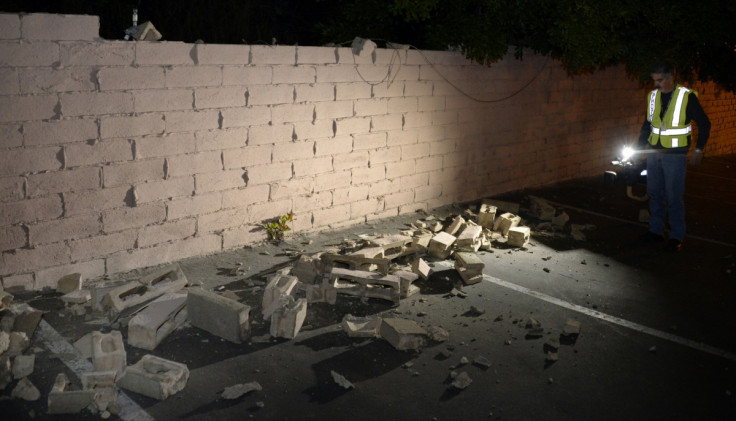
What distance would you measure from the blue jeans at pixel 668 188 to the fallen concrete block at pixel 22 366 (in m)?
7.35

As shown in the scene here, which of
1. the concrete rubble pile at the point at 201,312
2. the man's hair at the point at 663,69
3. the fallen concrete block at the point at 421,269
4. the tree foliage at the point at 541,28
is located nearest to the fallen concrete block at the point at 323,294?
the concrete rubble pile at the point at 201,312

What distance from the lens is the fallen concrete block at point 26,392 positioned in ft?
14.2

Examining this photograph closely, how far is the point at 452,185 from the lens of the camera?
1032 cm

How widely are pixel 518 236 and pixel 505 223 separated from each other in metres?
0.45

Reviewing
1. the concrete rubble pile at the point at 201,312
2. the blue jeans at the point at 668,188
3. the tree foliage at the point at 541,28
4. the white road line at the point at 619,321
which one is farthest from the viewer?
the tree foliage at the point at 541,28

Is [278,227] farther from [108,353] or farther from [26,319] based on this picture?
[108,353]

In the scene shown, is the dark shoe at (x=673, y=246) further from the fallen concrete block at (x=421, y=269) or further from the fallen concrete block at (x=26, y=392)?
the fallen concrete block at (x=26, y=392)

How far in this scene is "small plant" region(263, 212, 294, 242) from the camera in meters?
7.84

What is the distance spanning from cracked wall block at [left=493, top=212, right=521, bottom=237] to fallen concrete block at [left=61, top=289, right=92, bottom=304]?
5.26m

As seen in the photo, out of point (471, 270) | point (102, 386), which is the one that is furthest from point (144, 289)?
point (471, 270)

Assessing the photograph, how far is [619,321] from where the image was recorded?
20.1ft

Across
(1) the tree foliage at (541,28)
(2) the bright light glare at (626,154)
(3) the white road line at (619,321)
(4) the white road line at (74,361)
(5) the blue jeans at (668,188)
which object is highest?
(1) the tree foliage at (541,28)

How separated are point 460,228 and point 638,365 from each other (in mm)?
3515

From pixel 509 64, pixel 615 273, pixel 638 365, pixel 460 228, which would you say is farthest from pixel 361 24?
pixel 638 365
